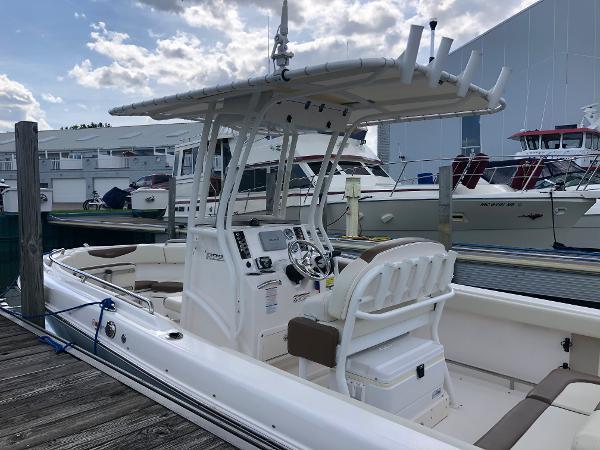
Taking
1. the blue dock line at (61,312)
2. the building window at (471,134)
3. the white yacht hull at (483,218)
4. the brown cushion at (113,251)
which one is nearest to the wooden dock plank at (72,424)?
the blue dock line at (61,312)

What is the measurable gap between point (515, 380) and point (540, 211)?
6.85 metres

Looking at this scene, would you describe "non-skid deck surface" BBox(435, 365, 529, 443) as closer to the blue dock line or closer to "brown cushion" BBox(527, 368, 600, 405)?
"brown cushion" BBox(527, 368, 600, 405)

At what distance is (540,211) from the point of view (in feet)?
30.6

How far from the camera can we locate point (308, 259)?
3.52m

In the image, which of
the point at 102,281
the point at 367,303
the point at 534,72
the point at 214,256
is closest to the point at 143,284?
the point at 102,281

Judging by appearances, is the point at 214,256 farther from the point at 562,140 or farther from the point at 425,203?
the point at 562,140

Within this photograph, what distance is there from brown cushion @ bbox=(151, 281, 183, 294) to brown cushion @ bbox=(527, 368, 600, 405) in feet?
13.2

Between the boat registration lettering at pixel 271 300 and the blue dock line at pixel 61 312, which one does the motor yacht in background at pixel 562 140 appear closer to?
the boat registration lettering at pixel 271 300

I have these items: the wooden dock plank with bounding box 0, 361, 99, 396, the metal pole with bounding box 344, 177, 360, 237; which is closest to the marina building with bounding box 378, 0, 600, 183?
the metal pole with bounding box 344, 177, 360, 237

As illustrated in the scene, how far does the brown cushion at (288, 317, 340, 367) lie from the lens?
248cm

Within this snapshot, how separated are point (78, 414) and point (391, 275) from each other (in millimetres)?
1859

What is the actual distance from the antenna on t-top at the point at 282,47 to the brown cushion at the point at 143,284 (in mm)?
3426

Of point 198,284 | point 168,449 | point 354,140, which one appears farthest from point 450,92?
point 354,140

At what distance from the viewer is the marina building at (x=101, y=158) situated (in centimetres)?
3078
